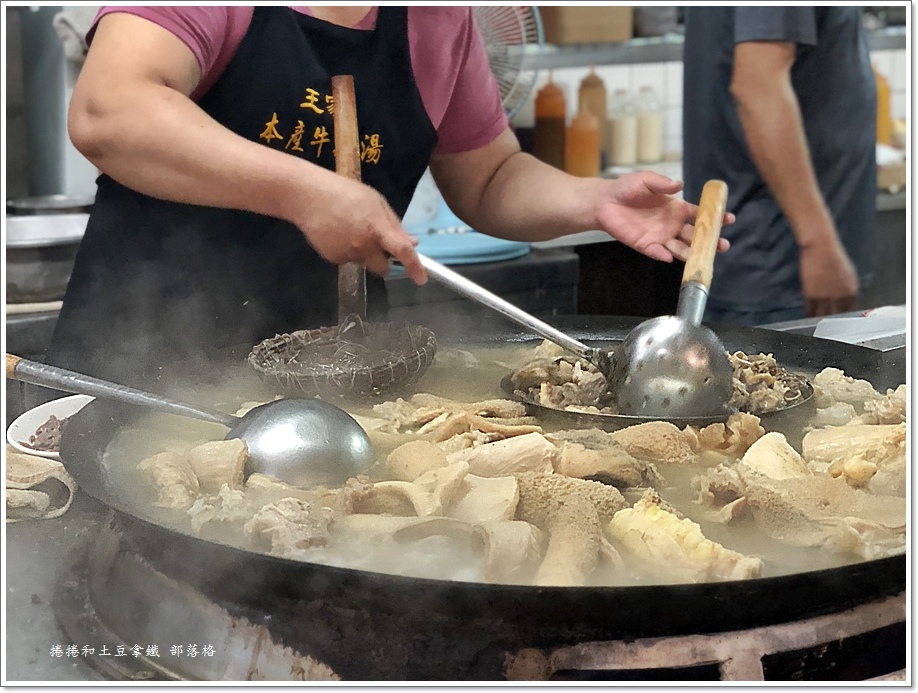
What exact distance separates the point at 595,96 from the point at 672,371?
2771 mm

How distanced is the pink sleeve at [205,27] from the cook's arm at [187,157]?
0.01 metres

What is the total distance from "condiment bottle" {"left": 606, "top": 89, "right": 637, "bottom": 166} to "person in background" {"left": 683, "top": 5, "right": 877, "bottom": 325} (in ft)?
4.52

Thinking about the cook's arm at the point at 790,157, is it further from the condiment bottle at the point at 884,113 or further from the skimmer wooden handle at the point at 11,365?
the condiment bottle at the point at 884,113

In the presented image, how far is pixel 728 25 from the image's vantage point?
7.29 ft

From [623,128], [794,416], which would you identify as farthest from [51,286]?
[623,128]

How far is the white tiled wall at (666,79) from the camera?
401cm

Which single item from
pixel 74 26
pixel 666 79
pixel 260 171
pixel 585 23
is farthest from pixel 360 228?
pixel 666 79

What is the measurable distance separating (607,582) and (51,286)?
1687 millimetres

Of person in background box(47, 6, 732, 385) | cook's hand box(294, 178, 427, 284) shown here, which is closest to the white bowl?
person in background box(47, 6, 732, 385)

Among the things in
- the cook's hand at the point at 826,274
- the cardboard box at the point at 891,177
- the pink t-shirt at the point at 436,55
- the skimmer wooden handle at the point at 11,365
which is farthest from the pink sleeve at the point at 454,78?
the cardboard box at the point at 891,177

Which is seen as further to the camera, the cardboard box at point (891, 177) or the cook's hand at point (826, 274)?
the cardboard box at point (891, 177)

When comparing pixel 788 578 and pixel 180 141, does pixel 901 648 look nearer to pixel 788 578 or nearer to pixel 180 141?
pixel 788 578

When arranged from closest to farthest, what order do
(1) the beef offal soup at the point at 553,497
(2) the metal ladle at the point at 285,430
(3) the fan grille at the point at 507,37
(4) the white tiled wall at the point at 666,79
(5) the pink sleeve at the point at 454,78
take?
1. (1) the beef offal soup at the point at 553,497
2. (2) the metal ladle at the point at 285,430
3. (5) the pink sleeve at the point at 454,78
4. (3) the fan grille at the point at 507,37
5. (4) the white tiled wall at the point at 666,79

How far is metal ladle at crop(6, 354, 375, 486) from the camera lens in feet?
3.24
